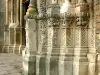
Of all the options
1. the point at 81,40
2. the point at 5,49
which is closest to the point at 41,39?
the point at 81,40

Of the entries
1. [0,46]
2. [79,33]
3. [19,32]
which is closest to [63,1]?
[79,33]

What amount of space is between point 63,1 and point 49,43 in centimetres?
106

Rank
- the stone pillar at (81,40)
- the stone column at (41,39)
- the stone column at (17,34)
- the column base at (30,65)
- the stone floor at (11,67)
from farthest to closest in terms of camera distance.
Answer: the stone column at (17,34) → the stone floor at (11,67) → the column base at (30,65) → the stone column at (41,39) → the stone pillar at (81,40)

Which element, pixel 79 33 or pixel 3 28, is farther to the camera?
pixel 3 28

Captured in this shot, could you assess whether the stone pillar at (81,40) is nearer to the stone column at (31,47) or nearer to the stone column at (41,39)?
the stone column at (41,39)

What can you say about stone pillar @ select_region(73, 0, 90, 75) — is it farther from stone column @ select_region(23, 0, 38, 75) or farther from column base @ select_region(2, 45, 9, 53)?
column base @ select_region(2, 45, 9, 53)

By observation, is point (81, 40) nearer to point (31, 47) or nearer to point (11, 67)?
point (31, 47)

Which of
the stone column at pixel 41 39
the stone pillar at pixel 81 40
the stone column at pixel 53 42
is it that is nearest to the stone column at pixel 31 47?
the stone column at pixel 41 39

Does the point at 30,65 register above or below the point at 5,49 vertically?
above

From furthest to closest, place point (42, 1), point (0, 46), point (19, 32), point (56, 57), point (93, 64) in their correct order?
point (0, 46) < point (19, 32) < point (42, 1) < point (56, 57) < point (93, 64)

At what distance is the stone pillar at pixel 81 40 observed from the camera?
5801mm

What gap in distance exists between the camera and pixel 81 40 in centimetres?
599

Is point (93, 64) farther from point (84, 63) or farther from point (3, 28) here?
point (3, 28)

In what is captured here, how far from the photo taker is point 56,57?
6.43m
